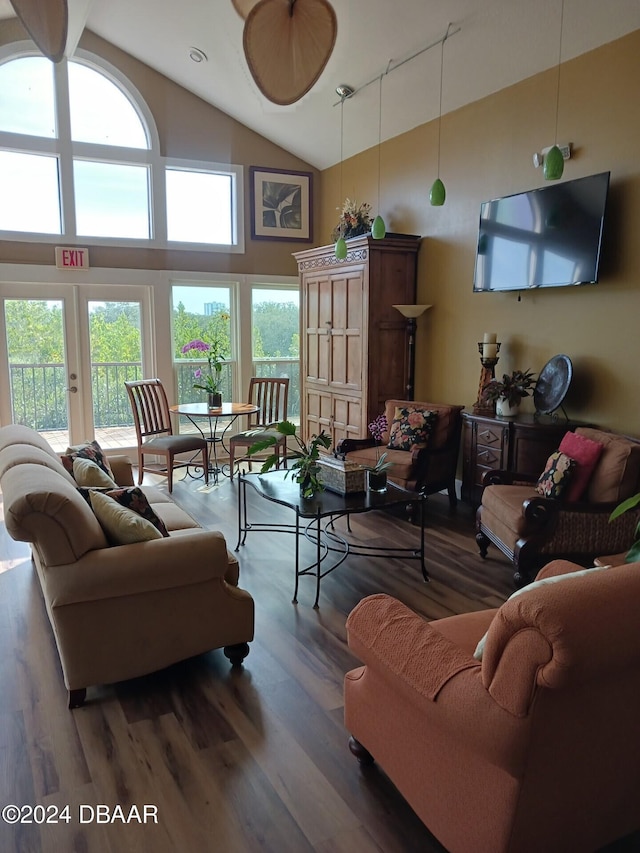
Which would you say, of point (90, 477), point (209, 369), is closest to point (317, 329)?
point (209, 369)

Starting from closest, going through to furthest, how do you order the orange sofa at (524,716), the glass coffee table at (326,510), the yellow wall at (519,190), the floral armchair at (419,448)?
the orange sofa at (524,716), the glass coffee table at (326,510), the yellow wall at (519,190), the floral armchair at (419,448)

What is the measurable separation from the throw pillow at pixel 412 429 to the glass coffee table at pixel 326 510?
96cm

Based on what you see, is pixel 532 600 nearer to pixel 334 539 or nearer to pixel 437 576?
pixel 437 576

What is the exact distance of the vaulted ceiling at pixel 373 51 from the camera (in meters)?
3.96

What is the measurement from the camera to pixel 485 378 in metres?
4.80

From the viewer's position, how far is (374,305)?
5.52m

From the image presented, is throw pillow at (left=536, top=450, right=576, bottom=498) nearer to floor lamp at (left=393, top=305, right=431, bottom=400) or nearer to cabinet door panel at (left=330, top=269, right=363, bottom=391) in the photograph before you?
floor lamp at (left=393, top=305, right=431, bottom=400)

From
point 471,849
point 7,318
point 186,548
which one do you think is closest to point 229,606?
point 186,548

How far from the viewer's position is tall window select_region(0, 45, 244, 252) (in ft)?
19.2

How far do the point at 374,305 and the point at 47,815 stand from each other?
4456 mm

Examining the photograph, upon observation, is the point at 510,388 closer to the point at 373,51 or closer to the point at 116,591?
the point at 373,51

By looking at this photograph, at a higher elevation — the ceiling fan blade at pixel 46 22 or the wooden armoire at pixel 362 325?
the ceiling fan blade at pixel 46 22

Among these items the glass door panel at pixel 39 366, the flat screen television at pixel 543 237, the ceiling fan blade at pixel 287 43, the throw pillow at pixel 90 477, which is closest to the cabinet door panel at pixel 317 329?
the flat screen television at pixel 543 237

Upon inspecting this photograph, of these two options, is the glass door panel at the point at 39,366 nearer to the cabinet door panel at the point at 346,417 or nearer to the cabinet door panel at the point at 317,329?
the cabinet door panel at the point at 317,329
